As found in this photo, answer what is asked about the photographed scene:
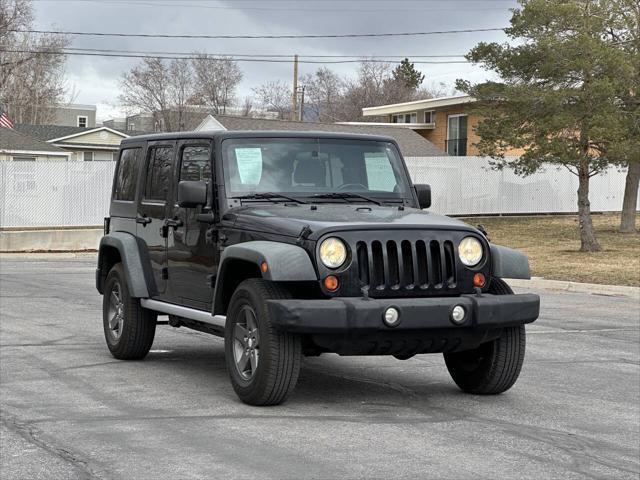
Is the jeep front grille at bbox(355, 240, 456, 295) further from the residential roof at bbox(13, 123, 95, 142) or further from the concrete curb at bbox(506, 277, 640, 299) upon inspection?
the residential roof at bbox(13, 123, 95, 142)

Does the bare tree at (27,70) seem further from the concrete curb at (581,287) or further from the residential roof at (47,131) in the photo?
the concrete curb at (581,287)

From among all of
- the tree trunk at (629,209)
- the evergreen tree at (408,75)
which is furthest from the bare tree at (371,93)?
the tree trunk at (629,209)

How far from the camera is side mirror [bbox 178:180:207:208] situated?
8242 millimetres

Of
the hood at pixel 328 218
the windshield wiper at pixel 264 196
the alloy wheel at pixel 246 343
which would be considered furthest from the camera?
the windshield wiper at pixel 264 196

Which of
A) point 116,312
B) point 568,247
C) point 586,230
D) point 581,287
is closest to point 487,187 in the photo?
point 568,247

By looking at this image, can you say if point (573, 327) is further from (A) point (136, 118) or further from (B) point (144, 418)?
(A) point (136, 118)

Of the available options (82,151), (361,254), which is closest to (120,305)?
(361,254)

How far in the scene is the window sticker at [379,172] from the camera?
8891mm

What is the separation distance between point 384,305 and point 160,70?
79444 millimetres

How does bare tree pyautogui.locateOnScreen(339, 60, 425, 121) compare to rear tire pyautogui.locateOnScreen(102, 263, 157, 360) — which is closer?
rear tire pyautogui.locateOnScreen(102, 263, 157, 360)

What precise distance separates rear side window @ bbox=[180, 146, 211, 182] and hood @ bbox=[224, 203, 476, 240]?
629 mm

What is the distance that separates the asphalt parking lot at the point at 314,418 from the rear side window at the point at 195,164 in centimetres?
170

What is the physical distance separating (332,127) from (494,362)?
1639 inches

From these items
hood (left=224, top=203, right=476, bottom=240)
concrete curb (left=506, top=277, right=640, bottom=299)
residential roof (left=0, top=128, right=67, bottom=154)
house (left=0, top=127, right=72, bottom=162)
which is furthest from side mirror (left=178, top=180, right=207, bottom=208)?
residential roof (left=0, top=128, right=67, bottom=154)
